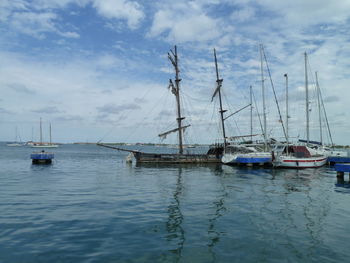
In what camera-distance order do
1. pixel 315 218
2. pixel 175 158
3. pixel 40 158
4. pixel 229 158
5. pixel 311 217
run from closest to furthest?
pixel 315 218 < pixel 311 217 < pixel 229 158 < pixel 40 158 < pixel 175 158

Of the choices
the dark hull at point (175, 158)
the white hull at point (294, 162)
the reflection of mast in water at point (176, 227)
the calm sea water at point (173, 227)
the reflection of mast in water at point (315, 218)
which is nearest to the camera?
the calm sea water at point (173, 227)

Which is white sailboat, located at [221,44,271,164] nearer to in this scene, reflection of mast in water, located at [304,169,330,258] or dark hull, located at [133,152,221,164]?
dark hull, located at [133,152,221,164]

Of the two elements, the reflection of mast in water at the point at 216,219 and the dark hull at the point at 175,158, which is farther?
the dark hull at the point at 175,158

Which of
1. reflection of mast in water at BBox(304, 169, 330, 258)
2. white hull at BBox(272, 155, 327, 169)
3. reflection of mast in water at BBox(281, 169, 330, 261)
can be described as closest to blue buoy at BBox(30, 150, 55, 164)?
white hull at BBox(272, 155, 327, 169)

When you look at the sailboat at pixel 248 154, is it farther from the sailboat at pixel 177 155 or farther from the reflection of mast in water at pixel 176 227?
the reflection of mast in water at pixel 176 227

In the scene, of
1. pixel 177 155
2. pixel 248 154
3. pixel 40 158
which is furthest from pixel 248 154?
pixel 40 158

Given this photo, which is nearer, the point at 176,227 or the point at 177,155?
the point at 176,227

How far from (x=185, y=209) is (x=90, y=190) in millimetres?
10104

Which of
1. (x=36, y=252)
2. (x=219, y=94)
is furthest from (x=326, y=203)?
(x=219, y=94)

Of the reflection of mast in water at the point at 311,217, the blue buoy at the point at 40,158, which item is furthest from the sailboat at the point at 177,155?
the reflection of mast in water at the point at 311,217

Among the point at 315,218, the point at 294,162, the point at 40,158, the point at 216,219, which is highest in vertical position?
the point at 40,158

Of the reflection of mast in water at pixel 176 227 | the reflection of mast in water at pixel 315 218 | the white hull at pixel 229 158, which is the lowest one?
the reflection of mast in water at pixel 315 218

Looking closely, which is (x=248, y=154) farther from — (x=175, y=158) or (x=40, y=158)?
(x=40, y=158)

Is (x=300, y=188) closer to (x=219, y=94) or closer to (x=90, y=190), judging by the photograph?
(x=90, y=190)
